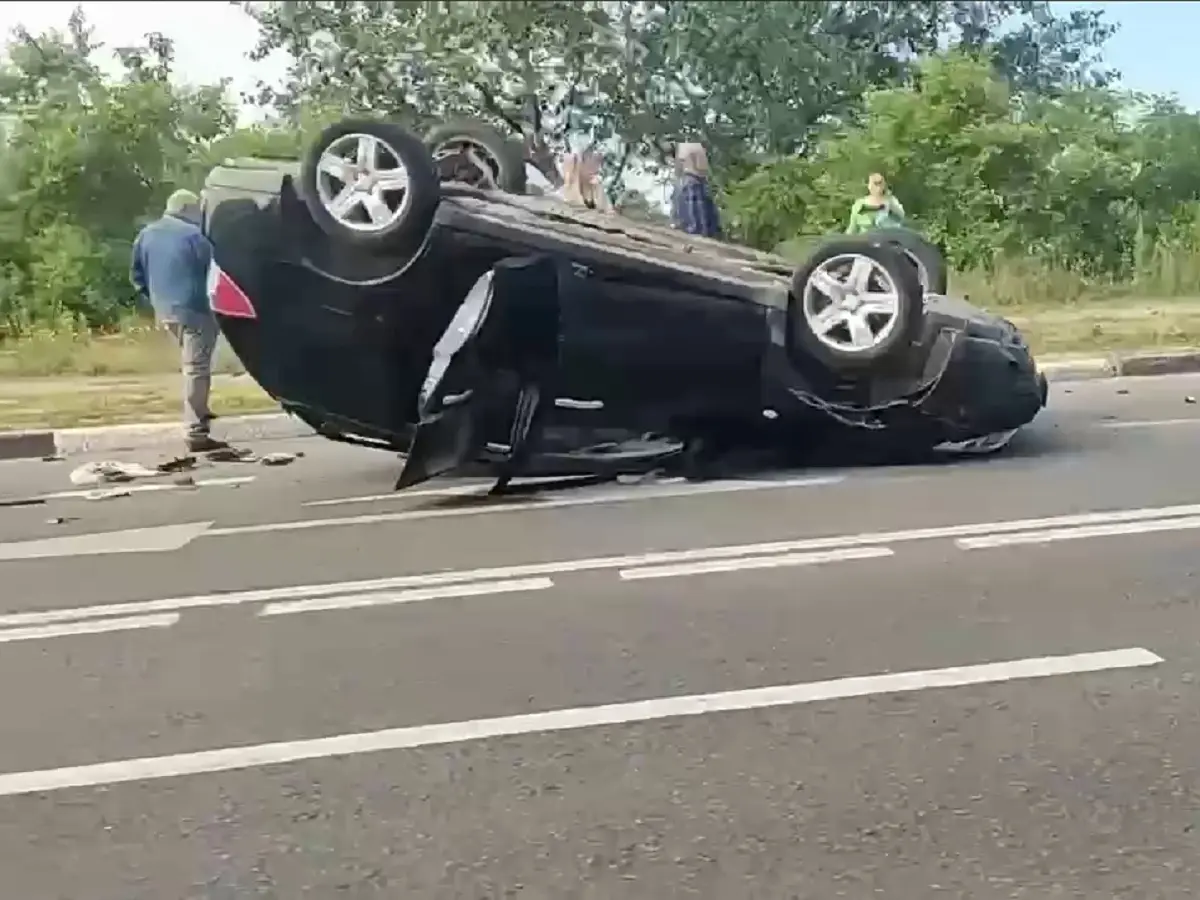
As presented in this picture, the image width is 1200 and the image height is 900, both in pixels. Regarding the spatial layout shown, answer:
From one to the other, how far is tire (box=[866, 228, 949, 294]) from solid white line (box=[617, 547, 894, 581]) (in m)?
1.84

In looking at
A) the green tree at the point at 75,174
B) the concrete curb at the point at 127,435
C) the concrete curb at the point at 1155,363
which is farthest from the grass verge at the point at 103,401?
the concrete curb at the point at 1155,363

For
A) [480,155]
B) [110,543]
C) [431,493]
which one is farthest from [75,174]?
[110,543]

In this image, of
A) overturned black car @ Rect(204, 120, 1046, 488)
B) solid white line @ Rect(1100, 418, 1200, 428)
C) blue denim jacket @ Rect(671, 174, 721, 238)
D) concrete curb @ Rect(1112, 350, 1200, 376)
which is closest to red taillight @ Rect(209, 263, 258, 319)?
overturned black car @ Rect(204, 120, 1046, 488)

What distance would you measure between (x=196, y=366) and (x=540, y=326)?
3361 millimetres

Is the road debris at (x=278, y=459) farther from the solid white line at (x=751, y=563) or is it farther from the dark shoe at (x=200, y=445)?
the solid white line at (x=751, y=563)

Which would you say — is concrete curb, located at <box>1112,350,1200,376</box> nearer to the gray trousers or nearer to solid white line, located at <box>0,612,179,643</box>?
the gray trousers

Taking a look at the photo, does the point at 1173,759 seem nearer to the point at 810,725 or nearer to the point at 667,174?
the point at 810,725

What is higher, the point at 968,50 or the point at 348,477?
A: the point at 968,50

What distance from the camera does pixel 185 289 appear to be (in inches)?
360

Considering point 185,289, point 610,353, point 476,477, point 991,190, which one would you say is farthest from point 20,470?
point 991,190

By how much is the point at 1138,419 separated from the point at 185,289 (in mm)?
5376

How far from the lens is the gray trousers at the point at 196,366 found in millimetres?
9227

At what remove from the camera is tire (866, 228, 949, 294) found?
7023 millimetres

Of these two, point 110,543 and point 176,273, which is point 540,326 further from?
point 176,273
